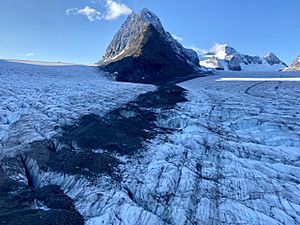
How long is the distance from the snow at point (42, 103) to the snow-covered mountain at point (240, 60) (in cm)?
8076

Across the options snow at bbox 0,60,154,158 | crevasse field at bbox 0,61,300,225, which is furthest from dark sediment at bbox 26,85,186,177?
snow at bbox 0,60,154,158

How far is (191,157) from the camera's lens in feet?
45.8

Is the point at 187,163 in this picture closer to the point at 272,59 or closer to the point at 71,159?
the point at 71,159

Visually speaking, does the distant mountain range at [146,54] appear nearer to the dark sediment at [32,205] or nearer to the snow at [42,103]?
the snow at [42,103]

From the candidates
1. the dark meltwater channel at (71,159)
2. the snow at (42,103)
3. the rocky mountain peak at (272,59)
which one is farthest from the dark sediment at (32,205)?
→ the rocky mountain peak at (272,59)

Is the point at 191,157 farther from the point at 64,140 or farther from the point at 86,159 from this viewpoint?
the point at 64,140

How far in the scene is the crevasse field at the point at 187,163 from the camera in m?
10.6

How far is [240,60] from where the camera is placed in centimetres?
12019

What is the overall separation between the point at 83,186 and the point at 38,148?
3414mm

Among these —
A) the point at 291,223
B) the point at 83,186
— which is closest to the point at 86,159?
the point at 83,186

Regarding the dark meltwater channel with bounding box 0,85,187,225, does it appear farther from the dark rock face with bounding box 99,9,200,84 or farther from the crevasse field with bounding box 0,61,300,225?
the dark rock face with bounding box 99,9,200,84

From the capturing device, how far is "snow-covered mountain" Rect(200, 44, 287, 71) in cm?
10799

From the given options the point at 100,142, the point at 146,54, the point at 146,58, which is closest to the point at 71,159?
the point at 100,142

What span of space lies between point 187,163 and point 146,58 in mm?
29913
